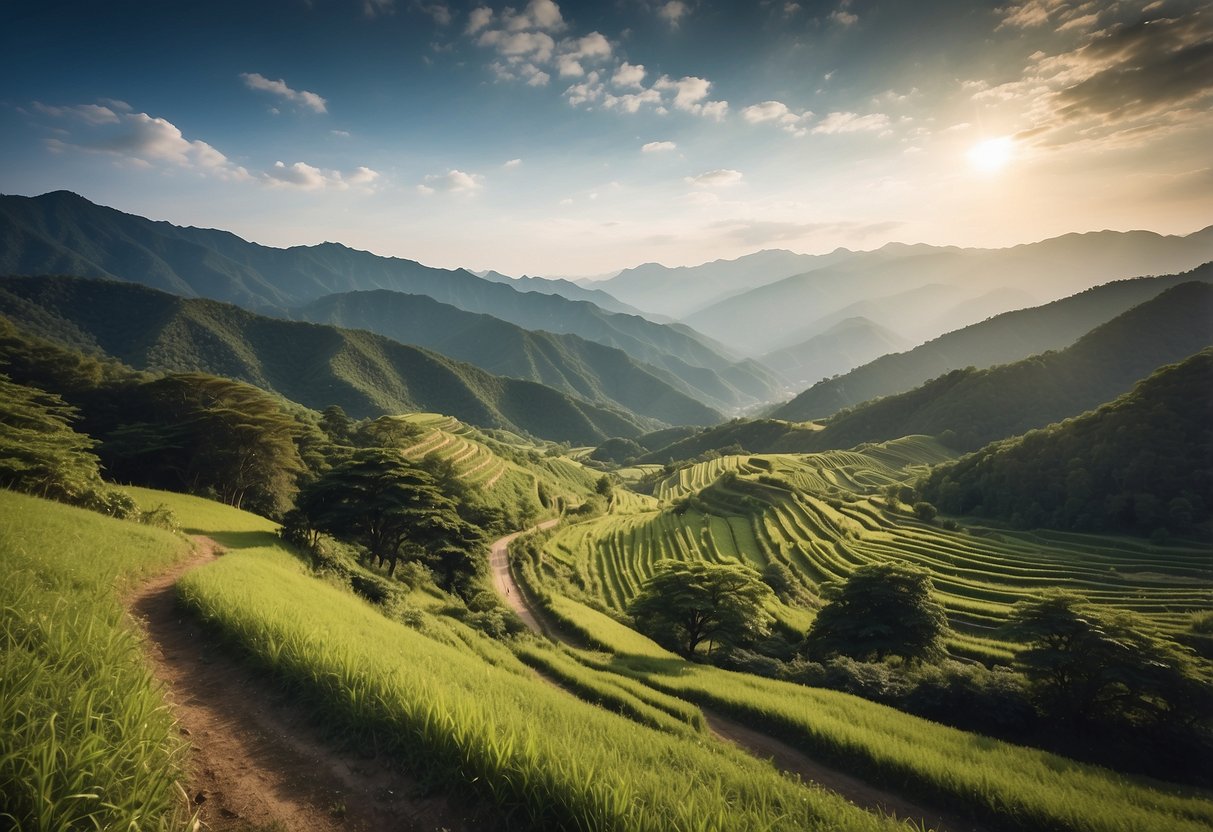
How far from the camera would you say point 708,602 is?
99.3 ft

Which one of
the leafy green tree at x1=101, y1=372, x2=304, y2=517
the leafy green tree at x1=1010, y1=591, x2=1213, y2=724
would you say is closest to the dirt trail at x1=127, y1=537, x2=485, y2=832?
the leafy green tree at x1=1010, y1=591, x2=1213, y2=724

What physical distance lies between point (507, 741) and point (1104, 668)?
26.8 metres

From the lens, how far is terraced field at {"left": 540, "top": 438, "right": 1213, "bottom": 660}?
41844 millimetres

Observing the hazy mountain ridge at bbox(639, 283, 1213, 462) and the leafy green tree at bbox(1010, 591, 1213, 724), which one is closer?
the leafy green tree at bbox(1010, 591, 1213, 724)

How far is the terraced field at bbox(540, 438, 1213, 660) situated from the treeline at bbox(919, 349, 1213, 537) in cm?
666

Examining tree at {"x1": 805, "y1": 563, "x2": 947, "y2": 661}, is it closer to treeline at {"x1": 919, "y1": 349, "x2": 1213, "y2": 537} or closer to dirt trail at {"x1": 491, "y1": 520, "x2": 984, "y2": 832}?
dirt trail at {"x1": 491, "y1": 520, "x2": 984, "y2": 832}

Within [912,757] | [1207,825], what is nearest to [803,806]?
[912,757]

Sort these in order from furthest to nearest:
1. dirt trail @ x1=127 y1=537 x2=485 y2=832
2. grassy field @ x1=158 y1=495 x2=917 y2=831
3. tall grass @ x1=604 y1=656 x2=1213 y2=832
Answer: tall grass @ x1=604 y1=656 x2=1213 y2=832 < dirt trail @ x1=127 y1=537 x2=485 y2=832 < grassy field @ x1=158 y1=495 x2=917 y2=831

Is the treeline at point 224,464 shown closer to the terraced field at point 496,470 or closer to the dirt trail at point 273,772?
the terraced field at point 496,470

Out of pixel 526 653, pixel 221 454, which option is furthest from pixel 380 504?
pixel 221 454

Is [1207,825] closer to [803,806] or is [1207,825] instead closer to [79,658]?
[803,806]

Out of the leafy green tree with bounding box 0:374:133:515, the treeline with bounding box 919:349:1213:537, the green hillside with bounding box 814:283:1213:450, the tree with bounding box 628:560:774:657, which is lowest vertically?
the tree with bounding box 628:560:774:657

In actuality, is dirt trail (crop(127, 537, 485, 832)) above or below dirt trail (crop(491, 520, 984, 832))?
above

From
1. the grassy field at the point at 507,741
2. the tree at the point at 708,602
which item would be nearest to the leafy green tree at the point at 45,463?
the grassy field at the point at 507,741
